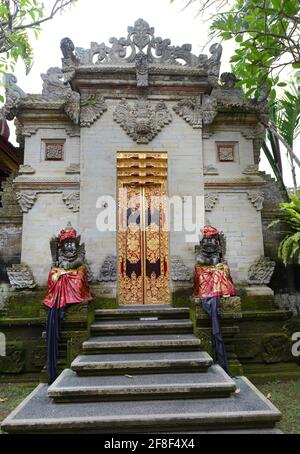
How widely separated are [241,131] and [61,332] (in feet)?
18.0

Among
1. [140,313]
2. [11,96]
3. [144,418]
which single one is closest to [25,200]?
[11,96]

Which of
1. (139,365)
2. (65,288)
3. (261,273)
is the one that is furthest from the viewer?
Result: (261,273)

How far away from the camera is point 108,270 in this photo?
688cm

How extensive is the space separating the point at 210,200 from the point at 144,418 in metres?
4.57

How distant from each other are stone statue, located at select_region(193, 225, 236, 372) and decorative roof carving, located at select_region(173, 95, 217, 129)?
2690 millimetres

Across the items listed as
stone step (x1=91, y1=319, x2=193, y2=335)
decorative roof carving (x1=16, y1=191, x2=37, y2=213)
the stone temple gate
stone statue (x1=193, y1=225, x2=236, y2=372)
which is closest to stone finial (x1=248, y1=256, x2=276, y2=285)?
the stone temple gate

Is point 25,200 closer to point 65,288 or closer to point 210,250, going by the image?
point 65,288

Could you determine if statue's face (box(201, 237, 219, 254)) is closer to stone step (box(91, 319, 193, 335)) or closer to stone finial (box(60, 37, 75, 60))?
stone step (box(91, 319, 193, 335))

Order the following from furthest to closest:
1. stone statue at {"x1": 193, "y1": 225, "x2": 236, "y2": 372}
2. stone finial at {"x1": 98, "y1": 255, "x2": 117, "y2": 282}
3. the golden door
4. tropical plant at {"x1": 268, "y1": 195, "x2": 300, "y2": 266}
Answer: the golden door, stone finial at {"x1": 98, "y1": 255, "x2": 117, "y2": 282}, tropical plant at {"x1": 268, "y1": 195, "x2": 300, "y2": 266}, stone statue at {"x1": 193, "y1": 225, "x2": 236, "y2": 372}

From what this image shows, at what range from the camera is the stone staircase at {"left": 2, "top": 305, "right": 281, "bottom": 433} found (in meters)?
3.88

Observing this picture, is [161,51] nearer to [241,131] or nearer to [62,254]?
[241,131]

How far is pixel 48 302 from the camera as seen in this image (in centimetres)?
554

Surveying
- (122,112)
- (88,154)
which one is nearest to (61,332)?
(88,154)

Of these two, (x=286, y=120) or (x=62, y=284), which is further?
(x=286, y=120)
